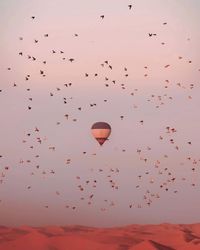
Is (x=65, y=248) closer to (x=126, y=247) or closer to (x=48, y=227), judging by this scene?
(x=126, y=247)

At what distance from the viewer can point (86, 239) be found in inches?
2031

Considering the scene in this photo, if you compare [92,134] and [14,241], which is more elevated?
[92,134]

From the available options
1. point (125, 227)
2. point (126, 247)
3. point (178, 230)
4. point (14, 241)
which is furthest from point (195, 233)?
point (14, 241)

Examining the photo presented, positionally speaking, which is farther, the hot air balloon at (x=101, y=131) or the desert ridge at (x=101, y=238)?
the desert ridge at (x=101, y=238)

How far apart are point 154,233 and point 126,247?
11253 millimetres

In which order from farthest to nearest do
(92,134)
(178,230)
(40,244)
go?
1. (178,230)
2. (40,244)
3. (92,134)

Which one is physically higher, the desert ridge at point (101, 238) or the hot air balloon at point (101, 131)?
the hot air balloon at point (101, 131)

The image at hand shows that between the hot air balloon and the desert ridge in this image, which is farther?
the desert ridge

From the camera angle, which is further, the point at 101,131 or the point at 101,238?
the point at 101,238

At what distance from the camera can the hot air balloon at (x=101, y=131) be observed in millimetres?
46625

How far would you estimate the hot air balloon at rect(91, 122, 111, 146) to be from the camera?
46625 mm

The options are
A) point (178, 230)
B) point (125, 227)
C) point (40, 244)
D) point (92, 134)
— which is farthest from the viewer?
point (125, 227)

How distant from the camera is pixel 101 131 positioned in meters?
46.7

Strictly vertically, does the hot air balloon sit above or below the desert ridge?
above
